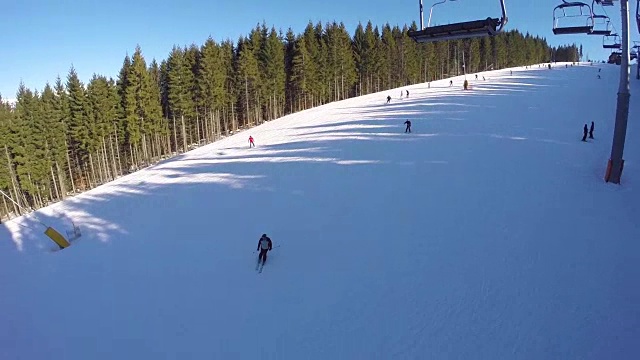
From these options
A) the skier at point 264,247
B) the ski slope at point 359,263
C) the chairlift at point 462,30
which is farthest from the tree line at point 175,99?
the chairlift at point 462,30

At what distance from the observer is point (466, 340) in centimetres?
698

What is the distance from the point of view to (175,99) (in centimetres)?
5094

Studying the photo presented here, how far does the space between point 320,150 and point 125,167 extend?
1620 inches

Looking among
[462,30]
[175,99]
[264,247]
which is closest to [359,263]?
[264,247]

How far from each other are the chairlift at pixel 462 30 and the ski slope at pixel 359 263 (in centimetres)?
555

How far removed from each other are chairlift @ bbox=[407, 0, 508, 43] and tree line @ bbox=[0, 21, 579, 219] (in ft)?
115

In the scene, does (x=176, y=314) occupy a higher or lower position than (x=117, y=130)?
lower

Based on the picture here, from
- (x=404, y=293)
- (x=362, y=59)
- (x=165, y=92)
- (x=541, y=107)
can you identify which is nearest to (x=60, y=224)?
(x=404, y=293)

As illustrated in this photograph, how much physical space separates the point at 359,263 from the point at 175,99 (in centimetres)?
4770

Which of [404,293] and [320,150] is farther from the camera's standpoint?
[320,150]

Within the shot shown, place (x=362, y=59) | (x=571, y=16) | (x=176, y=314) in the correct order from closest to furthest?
(x=176, y=314) < (x=571, y=16) < (x=362, y=59)

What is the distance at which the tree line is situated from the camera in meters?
41.3

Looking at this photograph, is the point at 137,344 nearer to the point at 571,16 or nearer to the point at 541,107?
the point at 571,16

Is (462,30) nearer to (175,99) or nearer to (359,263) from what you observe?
(359,263)
